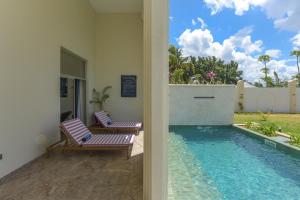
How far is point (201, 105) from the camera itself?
41.4 feet

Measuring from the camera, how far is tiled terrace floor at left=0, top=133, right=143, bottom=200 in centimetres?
362

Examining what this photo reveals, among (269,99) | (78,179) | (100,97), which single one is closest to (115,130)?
(100,97)

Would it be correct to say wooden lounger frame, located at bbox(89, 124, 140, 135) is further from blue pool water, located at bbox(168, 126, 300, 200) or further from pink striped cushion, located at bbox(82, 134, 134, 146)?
pink striped cushion, located at bbox(82, 134, 134, 146)

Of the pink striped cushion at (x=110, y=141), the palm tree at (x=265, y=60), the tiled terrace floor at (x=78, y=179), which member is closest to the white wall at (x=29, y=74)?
the tiled terrace floor at (x=78, y=179)

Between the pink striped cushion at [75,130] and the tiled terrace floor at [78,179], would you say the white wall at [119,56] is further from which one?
the tiled terrace floor at [78,179]

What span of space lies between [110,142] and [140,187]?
2.25 m

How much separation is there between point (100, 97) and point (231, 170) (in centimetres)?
681

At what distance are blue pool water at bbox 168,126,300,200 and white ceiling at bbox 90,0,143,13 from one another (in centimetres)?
522

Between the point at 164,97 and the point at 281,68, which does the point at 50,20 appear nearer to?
the point at 164,97

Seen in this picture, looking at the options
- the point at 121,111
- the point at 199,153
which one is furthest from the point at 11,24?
the point at 121,111

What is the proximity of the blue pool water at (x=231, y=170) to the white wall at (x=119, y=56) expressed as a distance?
2947mm

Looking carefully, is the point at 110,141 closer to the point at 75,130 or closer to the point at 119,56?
the point at 75,130

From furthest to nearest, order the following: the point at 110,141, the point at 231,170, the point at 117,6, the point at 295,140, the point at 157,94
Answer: the point at 117,6 < the point at 295,140 < the point at 110,141 < the point at 231,170 < the point at 157,94

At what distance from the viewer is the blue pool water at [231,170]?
14.5 feet
